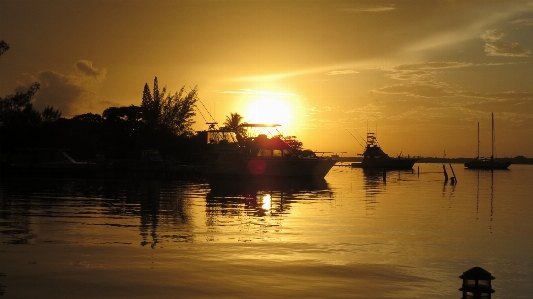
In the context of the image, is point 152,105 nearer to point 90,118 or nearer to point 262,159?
point 90,118

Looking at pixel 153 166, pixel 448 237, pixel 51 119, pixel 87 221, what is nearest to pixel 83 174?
pixel 153 166

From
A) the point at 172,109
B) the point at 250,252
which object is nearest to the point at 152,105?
the point at 172,109

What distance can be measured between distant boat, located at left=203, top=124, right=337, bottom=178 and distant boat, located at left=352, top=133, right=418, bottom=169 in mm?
67407

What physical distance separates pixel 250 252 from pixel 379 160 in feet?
417

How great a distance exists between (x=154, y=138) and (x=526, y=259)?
104367mm

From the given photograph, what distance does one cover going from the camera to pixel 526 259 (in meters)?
18.0

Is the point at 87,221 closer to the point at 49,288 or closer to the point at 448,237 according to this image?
the point at 49,288

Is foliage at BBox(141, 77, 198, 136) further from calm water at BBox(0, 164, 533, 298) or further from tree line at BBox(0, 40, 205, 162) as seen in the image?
calm water at BBox(0, 164, 533, 298)

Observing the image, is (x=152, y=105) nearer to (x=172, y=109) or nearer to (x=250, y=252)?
(x=172, y=109)

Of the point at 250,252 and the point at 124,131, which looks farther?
the point at 124,131

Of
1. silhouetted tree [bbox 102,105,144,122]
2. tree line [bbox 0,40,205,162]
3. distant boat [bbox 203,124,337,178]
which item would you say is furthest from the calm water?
silhouetted tree [bbox 102,105,144,122]

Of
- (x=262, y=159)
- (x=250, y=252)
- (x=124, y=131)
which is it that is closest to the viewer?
(x=250, y=252)

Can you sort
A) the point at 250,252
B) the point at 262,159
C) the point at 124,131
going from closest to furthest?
1. the point at 250,252
2. the point at 262,159
3. the point at 124,131

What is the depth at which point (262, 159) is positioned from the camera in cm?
7000
